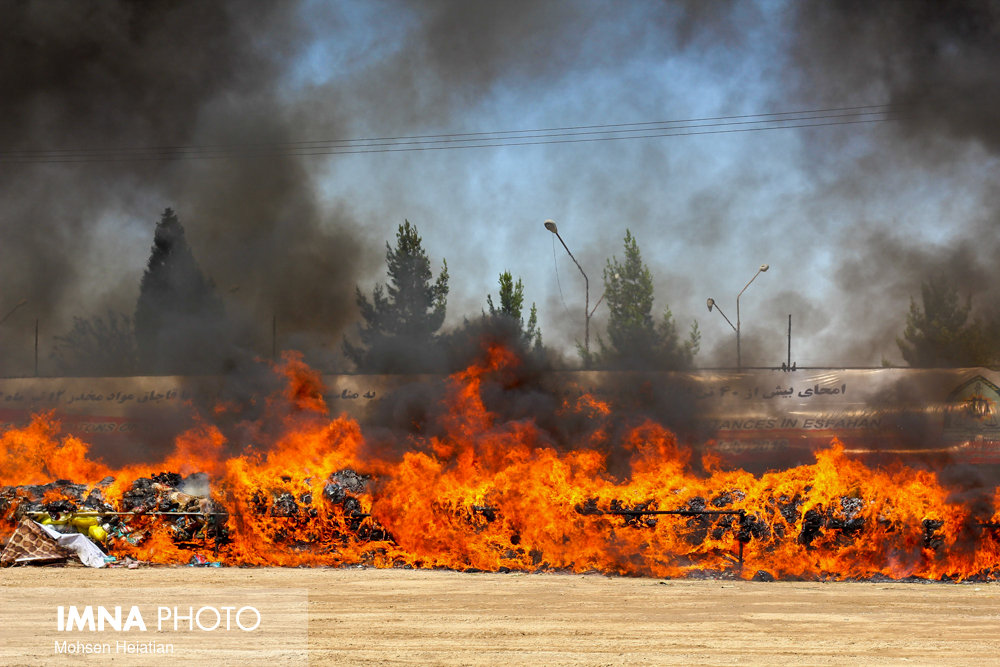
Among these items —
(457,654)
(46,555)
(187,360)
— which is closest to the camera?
(457,654)

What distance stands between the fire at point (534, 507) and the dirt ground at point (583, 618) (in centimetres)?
84

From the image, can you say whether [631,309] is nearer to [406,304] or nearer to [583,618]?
[406,304]

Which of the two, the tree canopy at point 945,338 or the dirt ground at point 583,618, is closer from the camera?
the dirt ground at point 583,618

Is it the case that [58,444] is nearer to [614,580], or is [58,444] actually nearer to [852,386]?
[614,580]

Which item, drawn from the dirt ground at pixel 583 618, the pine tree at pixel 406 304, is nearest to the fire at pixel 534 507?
the dirt ground at pixel 583 618

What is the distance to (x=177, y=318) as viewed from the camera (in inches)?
1199

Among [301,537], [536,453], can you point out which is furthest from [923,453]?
[301,537]

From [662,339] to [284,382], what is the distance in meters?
27.4

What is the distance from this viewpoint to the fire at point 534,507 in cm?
1493

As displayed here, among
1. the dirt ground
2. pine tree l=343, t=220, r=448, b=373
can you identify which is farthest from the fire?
pine tree l=343, t=220, r=448, b=373

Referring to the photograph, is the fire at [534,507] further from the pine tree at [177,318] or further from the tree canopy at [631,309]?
the tree canopy at [631,309]

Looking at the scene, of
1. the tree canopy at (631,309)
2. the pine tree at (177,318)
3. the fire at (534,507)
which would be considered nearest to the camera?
the fire at (534,507)

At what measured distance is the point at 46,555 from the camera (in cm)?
1664

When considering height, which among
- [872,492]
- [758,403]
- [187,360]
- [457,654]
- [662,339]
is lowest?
[457,654]
